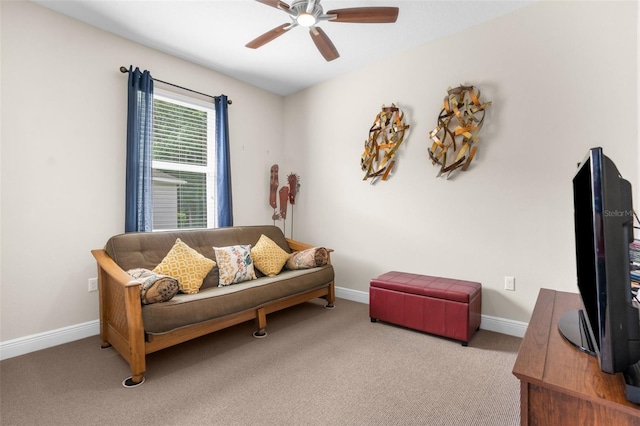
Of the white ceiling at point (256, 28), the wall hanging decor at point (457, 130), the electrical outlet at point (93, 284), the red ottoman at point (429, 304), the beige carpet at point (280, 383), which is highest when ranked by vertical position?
the white ceiling at point (256, 28)

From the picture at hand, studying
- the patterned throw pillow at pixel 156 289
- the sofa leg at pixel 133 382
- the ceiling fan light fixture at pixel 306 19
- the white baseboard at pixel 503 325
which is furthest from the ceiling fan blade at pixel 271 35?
the white baseboard at pixel 503 325

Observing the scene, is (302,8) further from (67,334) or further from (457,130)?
(67,334)

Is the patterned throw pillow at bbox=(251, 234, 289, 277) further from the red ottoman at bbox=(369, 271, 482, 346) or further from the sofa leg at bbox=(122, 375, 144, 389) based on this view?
the sofa leg at bbox=(122, 375, 144, 389)

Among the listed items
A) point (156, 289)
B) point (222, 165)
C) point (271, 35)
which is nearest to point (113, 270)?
point (156, 289)

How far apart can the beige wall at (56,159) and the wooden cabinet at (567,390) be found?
3127mm

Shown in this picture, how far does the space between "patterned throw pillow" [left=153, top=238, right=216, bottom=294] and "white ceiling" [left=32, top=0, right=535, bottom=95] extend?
6.03 feet

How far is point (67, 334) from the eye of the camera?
254cm

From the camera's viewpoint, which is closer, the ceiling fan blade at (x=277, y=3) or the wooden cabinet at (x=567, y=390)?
the wooden cabinet at (x=567, y=390)

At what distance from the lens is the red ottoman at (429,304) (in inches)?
96.1

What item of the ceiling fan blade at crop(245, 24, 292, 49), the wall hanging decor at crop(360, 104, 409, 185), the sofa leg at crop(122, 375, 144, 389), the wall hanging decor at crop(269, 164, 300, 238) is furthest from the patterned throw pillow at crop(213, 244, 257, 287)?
the ceiling fan blade at crop(245, 24, 292, 49)

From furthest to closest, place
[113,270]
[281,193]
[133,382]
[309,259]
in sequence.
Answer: [281,193], [309,259], [113,270], [133,382]

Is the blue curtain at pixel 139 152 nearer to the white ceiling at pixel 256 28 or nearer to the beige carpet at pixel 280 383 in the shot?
the white ceiling at pixel 256 28

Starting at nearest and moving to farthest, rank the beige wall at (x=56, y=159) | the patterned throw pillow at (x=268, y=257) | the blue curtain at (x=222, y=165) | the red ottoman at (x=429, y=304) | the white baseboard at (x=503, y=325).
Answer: the beige wall at (x=56, y=159) → the red ottoman at (x=429, y=304) → the white baseboard at (x=503, y=325) → the patterned throw pillow at (x=268, y=257) → the blue curtain at (x=222, y=165)

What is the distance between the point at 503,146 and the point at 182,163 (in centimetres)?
312
